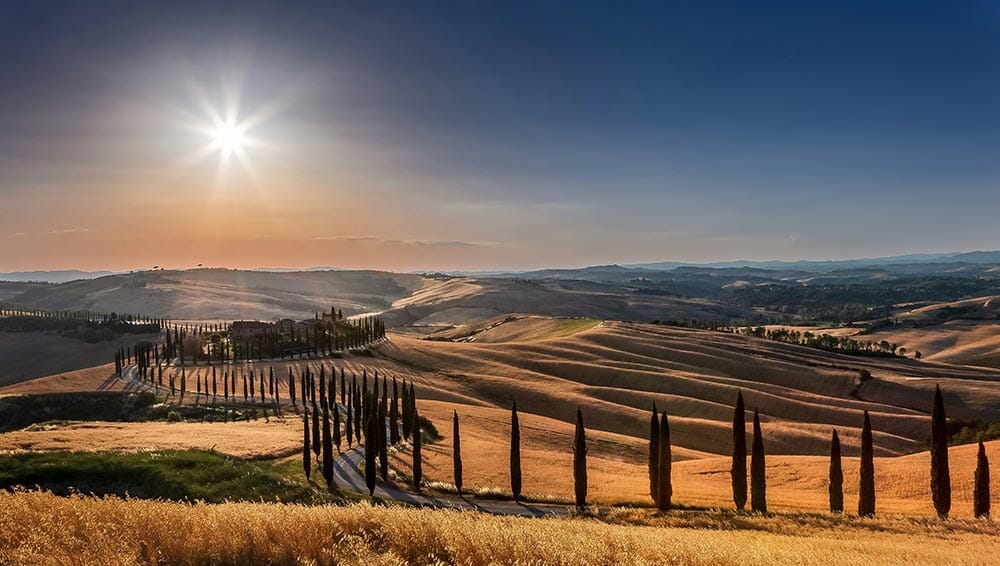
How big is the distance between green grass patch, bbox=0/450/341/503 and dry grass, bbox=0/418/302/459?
961 centimetres

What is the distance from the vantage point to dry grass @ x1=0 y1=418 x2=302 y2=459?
5103 centimetres

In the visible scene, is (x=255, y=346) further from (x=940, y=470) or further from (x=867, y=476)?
(x=940, y=470)

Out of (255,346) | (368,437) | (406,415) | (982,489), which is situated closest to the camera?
(982,489)

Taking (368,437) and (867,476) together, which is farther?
(368,437)

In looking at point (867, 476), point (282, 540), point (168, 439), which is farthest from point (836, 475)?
point (168, 439)

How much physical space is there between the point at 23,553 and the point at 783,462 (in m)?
74.4

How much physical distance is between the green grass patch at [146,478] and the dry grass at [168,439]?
961 cm

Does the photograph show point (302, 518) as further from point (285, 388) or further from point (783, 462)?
point (285, 388)

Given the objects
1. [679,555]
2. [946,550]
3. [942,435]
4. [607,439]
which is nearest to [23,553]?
[679,555]

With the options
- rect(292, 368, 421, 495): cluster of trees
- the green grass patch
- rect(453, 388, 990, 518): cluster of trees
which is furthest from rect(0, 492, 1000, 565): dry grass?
rect(292, 368, 421, 495): cluster of trees

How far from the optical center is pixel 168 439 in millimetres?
58562

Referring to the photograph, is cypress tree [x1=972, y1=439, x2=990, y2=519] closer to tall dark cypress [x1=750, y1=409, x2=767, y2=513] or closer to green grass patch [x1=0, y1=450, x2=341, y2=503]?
tall dark cypress [x1=750, y1=409, x2=767, y2=513]

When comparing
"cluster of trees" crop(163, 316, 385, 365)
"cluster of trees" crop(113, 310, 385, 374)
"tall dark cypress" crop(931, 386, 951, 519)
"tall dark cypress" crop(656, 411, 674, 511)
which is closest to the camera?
"tall dark cypress" crop(931, 386, 951, 519)

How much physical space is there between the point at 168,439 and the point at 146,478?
27.1 metres
